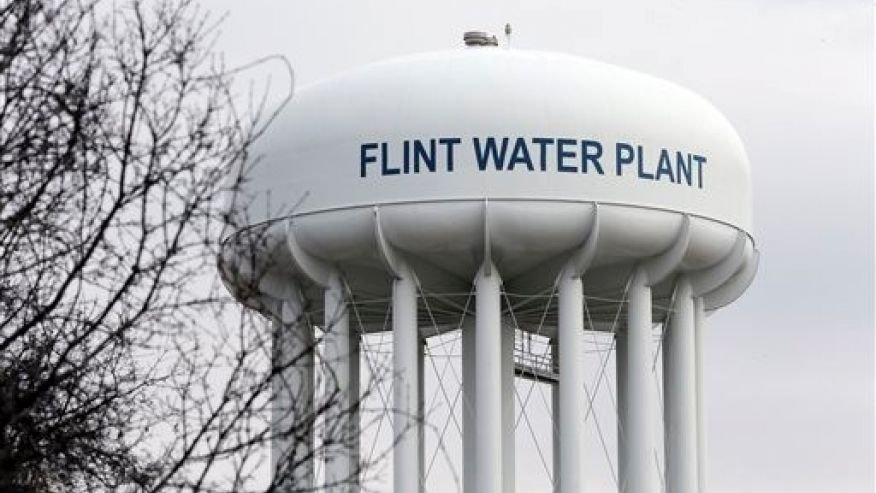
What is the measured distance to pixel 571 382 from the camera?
26125mm

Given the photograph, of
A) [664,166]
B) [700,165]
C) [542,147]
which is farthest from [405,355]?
[700,165]

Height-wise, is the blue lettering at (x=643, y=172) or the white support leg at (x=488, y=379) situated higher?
the blue lettering at (x=643, y=172)

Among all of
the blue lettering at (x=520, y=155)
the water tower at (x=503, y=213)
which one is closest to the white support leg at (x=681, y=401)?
the water tower at (x=503, y=213)

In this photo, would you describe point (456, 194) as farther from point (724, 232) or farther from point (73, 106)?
point (73, 106)

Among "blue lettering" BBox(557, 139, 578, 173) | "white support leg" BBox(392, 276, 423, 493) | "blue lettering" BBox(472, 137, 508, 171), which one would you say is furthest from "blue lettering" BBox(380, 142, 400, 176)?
"blue lettering" BBox(557, 139, 578, 173)

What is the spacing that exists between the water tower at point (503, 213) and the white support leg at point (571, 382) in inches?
0.8

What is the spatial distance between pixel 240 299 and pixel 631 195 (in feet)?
52.0

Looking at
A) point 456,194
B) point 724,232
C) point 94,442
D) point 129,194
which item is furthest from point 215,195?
point 724,232

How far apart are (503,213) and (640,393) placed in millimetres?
3055

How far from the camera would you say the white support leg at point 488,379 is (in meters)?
25.8

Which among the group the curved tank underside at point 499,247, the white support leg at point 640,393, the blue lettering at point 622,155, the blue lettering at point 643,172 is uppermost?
the blue lettering at point 622,155

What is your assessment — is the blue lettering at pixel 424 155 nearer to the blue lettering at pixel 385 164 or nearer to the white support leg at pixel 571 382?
the blue lettering at pixel 385 164

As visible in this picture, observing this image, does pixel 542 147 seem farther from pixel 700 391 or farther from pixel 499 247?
pixel 700 391

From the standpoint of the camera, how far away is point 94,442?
11664 millimetres
